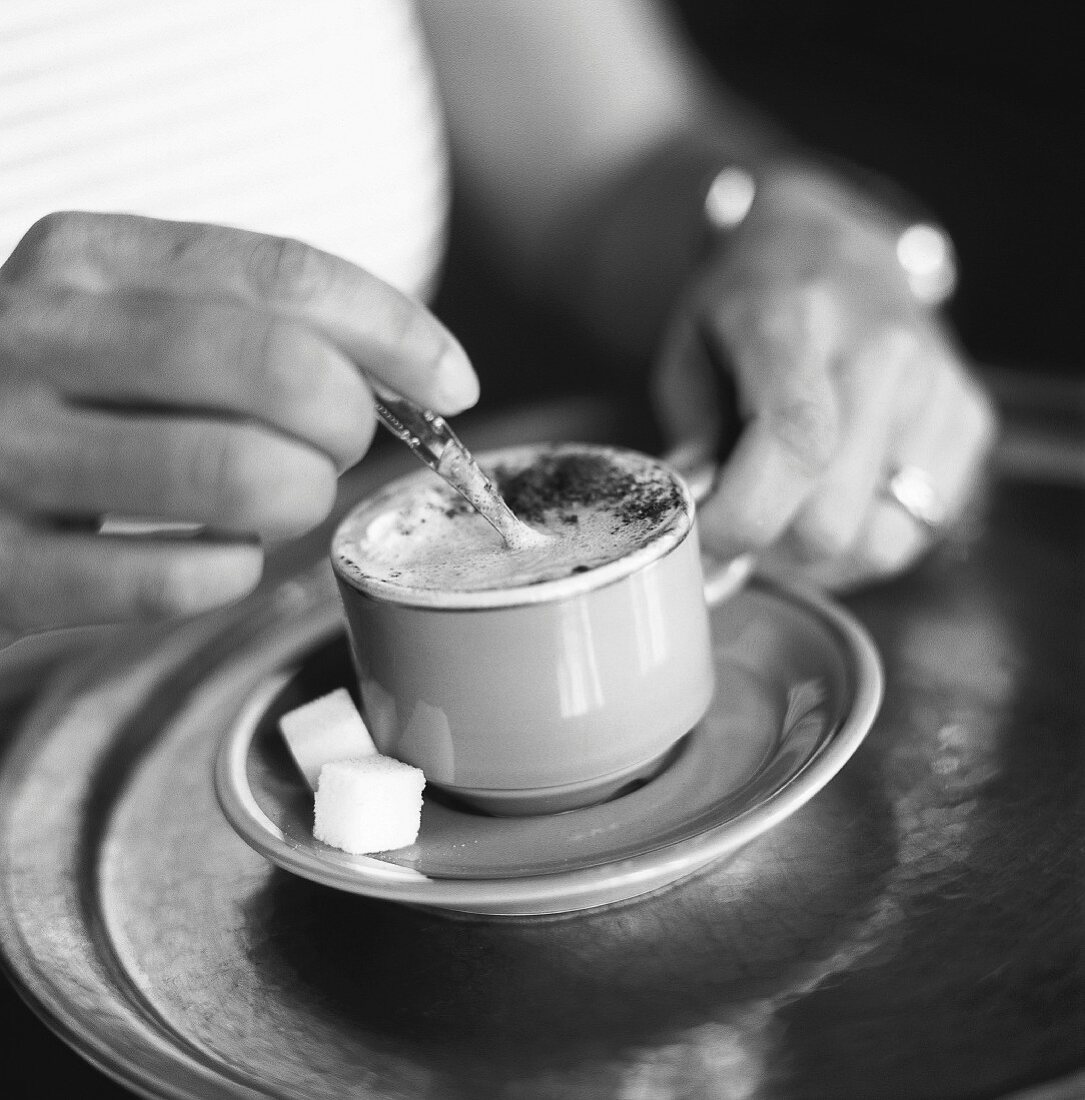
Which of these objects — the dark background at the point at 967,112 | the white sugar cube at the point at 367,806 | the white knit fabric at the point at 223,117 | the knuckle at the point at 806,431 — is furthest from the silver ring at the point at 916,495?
the dark background at the point at 967,112

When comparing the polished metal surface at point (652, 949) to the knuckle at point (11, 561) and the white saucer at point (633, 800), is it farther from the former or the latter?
the knuckle at point (11, 561)

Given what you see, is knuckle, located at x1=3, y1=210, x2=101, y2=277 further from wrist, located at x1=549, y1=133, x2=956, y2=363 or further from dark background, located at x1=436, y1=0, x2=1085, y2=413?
dark background, located at x1=436, y1=0, x2=1085, y2=413

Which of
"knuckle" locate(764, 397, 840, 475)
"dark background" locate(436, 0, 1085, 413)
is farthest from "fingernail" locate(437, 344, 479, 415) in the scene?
"dark background" locate(436, 0, 1085, 413)

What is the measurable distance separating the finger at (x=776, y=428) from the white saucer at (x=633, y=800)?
0.08m

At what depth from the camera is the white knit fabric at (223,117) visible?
1.24m

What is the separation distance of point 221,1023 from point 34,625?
27 centimetres

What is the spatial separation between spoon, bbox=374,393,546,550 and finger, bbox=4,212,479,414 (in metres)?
0.03

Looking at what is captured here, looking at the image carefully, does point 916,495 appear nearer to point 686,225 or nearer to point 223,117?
point 686,225

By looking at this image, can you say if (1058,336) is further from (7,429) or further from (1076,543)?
(7,429)

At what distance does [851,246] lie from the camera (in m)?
1.27

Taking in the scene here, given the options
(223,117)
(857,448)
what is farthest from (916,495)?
(223,117)

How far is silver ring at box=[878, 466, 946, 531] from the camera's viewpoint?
1052mm

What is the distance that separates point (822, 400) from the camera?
98cm

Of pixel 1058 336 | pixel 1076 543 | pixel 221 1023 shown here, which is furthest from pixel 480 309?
pixel 221 1023
